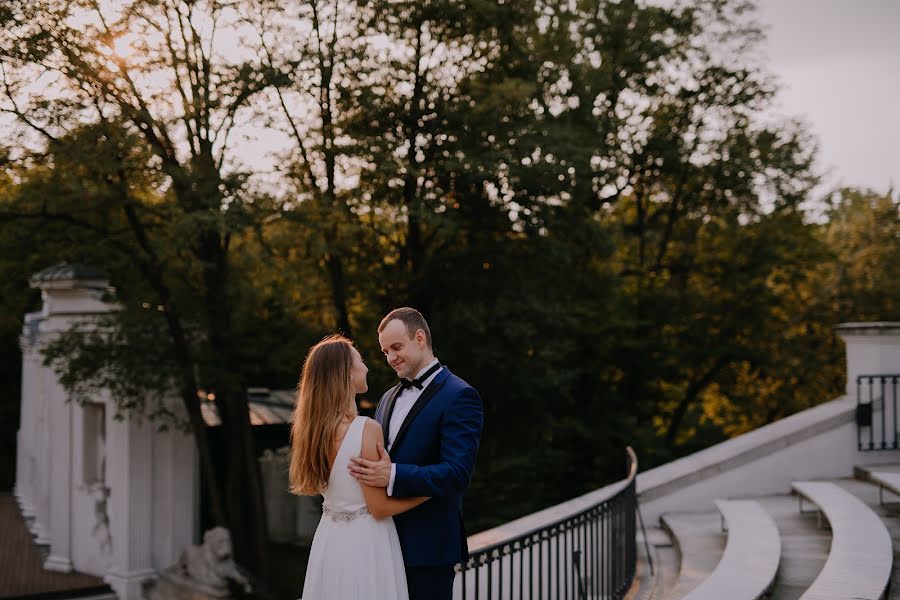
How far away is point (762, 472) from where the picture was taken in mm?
11852

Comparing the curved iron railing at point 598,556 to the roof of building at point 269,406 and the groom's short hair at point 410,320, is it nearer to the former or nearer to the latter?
the groom's short hair at point 410,320

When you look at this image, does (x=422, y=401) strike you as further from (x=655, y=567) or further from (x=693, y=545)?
(x=693, y=545)

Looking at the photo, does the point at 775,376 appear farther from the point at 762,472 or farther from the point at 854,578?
the point at 854,578

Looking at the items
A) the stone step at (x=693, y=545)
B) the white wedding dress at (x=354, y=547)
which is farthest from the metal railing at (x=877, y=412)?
the white wedding dress at (x=354, y=547)

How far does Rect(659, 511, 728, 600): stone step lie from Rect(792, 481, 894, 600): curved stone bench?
1030mm

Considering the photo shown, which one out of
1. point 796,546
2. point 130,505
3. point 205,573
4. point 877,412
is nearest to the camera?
point 796,546

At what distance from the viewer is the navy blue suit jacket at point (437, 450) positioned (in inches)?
153

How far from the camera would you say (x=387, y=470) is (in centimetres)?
373

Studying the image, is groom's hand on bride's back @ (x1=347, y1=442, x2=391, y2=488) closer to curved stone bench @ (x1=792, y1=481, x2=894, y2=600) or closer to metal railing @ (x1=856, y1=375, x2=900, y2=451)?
curved stone bench @ (x1=792, y1=481, x2=894, y2=600)

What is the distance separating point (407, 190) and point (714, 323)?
411 inches

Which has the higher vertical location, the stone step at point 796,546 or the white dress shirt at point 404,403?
the white dress shirt at point 404,403

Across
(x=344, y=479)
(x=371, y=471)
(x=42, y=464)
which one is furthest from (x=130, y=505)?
(x=371, y=471)

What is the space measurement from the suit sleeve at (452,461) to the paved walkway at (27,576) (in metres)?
16.9

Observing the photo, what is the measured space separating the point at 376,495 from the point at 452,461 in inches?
13.3
